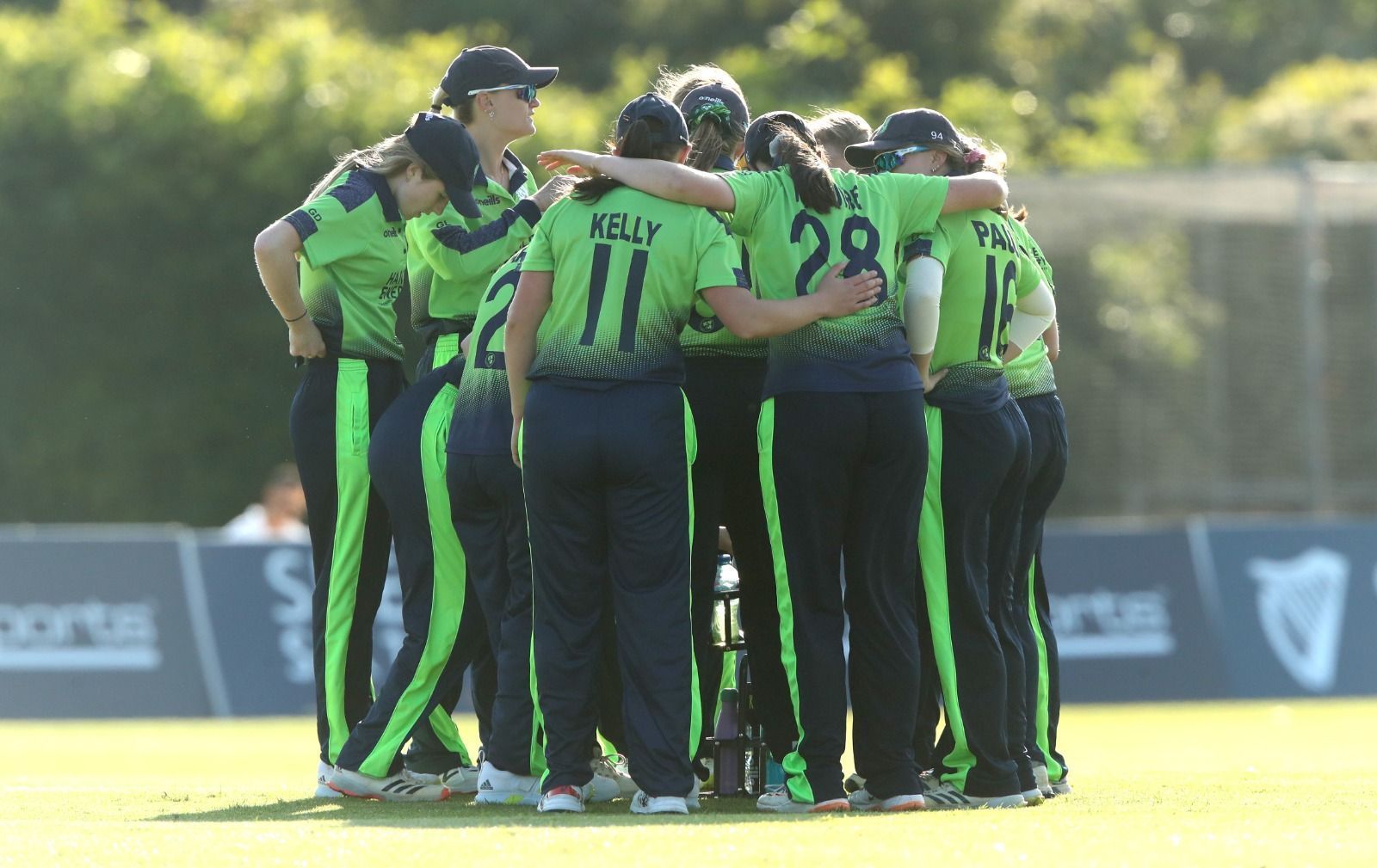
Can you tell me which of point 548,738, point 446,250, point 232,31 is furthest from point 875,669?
point 232,31

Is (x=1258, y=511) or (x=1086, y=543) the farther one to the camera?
(x=1258, y=511)

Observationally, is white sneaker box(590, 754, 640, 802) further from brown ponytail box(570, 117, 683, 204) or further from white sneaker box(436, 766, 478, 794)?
brown ponytail box(570, 117, 683, 204)

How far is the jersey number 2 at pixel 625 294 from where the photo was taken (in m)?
5.96

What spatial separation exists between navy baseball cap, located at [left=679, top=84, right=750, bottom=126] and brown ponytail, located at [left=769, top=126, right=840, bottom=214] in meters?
0.50

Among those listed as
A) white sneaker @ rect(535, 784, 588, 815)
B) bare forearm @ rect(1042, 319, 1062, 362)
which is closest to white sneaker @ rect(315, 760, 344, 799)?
white sneaker @ rect(535, 784, 588, 815)

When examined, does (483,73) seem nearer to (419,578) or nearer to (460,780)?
(419,578)

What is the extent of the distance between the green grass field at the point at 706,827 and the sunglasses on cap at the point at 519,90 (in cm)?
253

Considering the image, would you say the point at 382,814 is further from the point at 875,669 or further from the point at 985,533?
the point at 985,533

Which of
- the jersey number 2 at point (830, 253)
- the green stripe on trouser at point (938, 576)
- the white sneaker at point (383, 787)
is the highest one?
the jersey number 2 at point (830, 253)

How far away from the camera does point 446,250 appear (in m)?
6.80

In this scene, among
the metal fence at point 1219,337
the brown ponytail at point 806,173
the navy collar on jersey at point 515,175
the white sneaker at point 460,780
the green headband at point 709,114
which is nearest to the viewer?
the brown ponytail at point 806,173

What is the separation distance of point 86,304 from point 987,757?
1505 cm

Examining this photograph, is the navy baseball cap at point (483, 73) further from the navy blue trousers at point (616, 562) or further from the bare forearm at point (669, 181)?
the navy blue trousers at point (616, 562)

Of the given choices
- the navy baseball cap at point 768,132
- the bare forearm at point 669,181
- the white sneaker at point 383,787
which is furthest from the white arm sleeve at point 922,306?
the white sneaker at point 383,787
